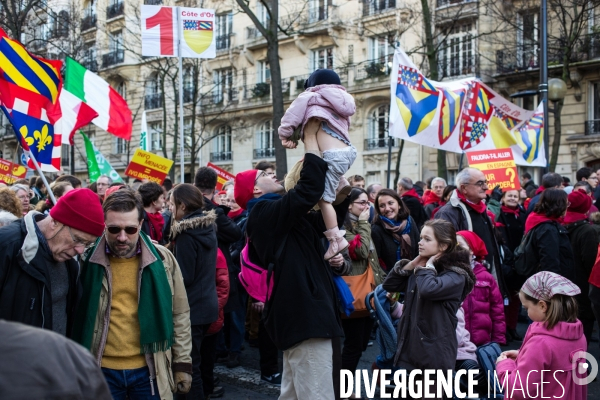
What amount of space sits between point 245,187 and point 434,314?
66.0 inches

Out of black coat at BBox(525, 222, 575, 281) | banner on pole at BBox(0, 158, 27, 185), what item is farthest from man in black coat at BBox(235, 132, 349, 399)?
banner on pole at BBox(0, 158, 27, 185)

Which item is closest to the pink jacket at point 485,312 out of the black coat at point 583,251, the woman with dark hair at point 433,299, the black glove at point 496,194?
the woman with dark hair at point 433,299

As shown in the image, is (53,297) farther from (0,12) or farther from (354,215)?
(0,12)

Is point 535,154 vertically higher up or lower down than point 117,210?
higher up

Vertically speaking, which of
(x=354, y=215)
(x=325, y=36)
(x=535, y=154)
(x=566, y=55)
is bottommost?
(x=354, y=215)

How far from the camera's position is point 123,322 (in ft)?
11.5

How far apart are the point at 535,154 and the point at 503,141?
3.13 ft

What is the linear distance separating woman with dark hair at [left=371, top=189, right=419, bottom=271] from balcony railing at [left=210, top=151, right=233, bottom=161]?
104ft

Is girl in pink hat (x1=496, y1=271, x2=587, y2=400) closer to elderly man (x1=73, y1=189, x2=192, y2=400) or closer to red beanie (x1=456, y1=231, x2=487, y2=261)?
red beanie (x1=456, y1=231, x2=487, y2=261)

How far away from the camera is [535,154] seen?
11695 millimetres

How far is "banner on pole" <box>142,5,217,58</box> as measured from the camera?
1274 centimetres

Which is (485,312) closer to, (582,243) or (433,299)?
(433,299)

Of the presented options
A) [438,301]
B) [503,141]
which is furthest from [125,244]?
[503,141]

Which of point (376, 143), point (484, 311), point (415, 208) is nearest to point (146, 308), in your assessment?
point (484, 311)
